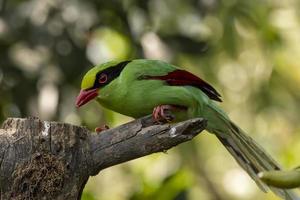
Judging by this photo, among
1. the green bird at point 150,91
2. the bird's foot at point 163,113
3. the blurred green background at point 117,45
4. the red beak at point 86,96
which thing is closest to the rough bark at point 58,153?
the bird's foot at point 163,113

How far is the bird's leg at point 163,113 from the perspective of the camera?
3.32 metres

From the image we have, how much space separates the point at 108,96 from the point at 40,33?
1203 millimetres

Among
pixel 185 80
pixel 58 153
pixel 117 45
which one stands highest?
pixel 117 45

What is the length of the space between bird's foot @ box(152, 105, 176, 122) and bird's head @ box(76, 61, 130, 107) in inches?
12.7

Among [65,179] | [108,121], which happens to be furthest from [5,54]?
[65,179]

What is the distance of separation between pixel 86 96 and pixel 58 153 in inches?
27.1

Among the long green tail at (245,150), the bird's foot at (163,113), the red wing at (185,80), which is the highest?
the red wing at (185,80)

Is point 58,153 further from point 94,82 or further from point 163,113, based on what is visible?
point 94,82

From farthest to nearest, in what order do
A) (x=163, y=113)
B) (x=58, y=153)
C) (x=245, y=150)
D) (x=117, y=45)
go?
(x=117, y=45), (x=245, y=150), (x=163, y=113), (x=58, y=153)

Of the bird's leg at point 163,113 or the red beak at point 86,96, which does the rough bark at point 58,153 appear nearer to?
the bird's leg at point 163,113

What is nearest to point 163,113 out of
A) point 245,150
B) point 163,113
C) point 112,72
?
point 163,113

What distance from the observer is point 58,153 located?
3.07 m

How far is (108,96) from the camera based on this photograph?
3.73 m

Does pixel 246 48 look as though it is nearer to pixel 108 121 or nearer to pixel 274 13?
pixel 274 13
